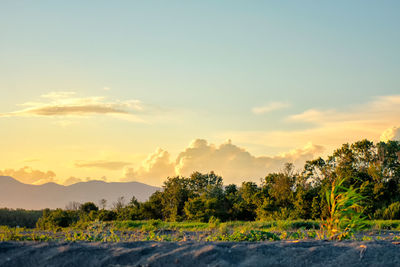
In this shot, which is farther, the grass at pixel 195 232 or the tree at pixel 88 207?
the tree at pixel 88 207

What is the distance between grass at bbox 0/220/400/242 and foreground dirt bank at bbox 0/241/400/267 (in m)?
1.36

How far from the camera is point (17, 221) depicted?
75.8ft

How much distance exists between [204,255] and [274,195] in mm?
23292

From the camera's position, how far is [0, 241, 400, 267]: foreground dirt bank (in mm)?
5164

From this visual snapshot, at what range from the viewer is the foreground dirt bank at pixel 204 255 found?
516cm

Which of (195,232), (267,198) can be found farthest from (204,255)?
(267,198)

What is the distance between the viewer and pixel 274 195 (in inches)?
1099

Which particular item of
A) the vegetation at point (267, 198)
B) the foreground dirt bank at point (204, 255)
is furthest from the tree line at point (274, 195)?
the foreground dirt bank at point (204, 255)

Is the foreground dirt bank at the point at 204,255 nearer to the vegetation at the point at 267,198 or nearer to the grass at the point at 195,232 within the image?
the grass at the point at 195,232

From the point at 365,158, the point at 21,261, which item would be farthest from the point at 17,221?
the point at 365,158

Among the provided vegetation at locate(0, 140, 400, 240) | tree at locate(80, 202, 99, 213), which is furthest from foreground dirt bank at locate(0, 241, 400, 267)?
tree at locate(80, 202, 99, 213)

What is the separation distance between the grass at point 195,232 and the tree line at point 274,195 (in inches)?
259

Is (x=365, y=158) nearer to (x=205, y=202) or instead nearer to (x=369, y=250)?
(x=205, y=202)

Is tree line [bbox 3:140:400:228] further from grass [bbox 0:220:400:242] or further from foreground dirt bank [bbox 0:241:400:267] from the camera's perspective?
foreground dirt bank [bbox 0:241:400:267]
